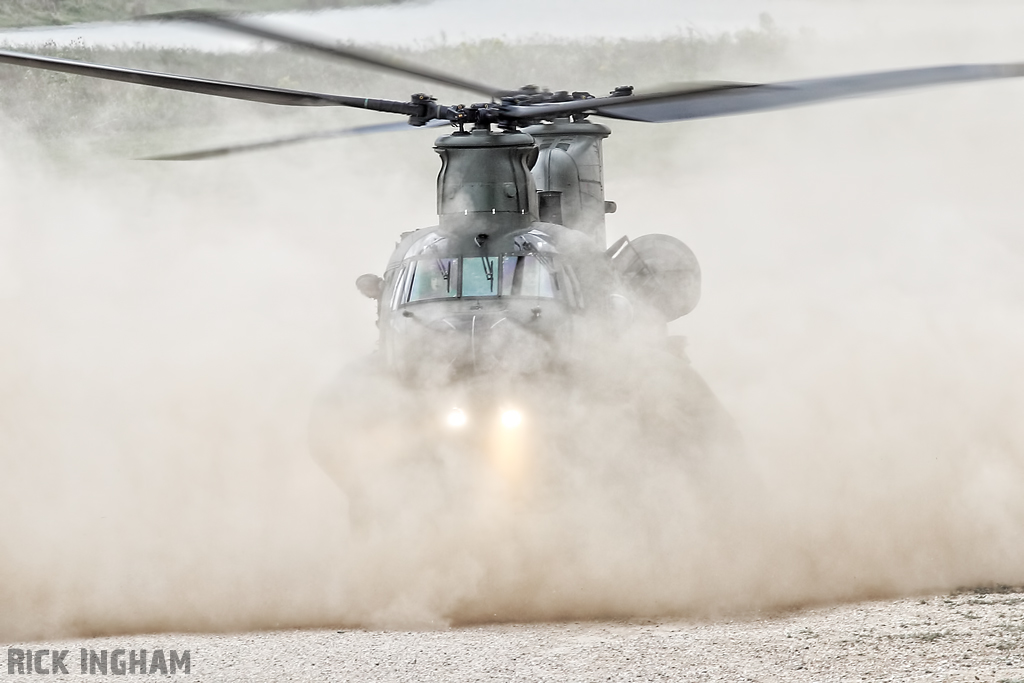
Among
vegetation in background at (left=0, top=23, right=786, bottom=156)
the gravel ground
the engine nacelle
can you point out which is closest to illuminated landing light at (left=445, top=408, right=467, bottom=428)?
the gravel ground

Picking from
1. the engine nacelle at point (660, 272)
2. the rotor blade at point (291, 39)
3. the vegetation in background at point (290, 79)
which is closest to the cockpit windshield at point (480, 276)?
the rotor blade at point (291, 39)

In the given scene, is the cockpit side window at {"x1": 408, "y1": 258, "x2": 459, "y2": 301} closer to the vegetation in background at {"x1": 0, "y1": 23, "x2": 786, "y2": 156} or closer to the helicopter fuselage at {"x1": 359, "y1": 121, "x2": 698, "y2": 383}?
the helicopter fuselage at {"x1": 359, "y1": 121, "x2": 698, "y2": 383}

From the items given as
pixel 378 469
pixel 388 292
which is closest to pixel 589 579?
pixel 378 469

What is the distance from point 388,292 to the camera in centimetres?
952

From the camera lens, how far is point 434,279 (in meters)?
9.28

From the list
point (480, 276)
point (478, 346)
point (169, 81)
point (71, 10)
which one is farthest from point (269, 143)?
point (71, 10)

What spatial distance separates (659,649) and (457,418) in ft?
6.69

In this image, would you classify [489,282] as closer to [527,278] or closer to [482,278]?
[482,278]

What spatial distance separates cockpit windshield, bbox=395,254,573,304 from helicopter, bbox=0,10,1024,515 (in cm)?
1

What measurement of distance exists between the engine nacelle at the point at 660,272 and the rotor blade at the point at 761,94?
170 cm

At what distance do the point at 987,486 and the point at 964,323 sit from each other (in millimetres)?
2748

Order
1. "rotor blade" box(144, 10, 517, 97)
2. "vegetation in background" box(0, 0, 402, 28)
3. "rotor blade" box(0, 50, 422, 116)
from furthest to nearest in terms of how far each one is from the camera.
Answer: "vegetation in background" box(0, 0, 402, 28) < "rotor blade" box(0, 50, 422, 116) < "rotor blade" box(144, 10, 517, 97)

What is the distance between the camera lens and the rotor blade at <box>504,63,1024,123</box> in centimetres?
698

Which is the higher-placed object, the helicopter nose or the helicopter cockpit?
the helicopter cockpit
